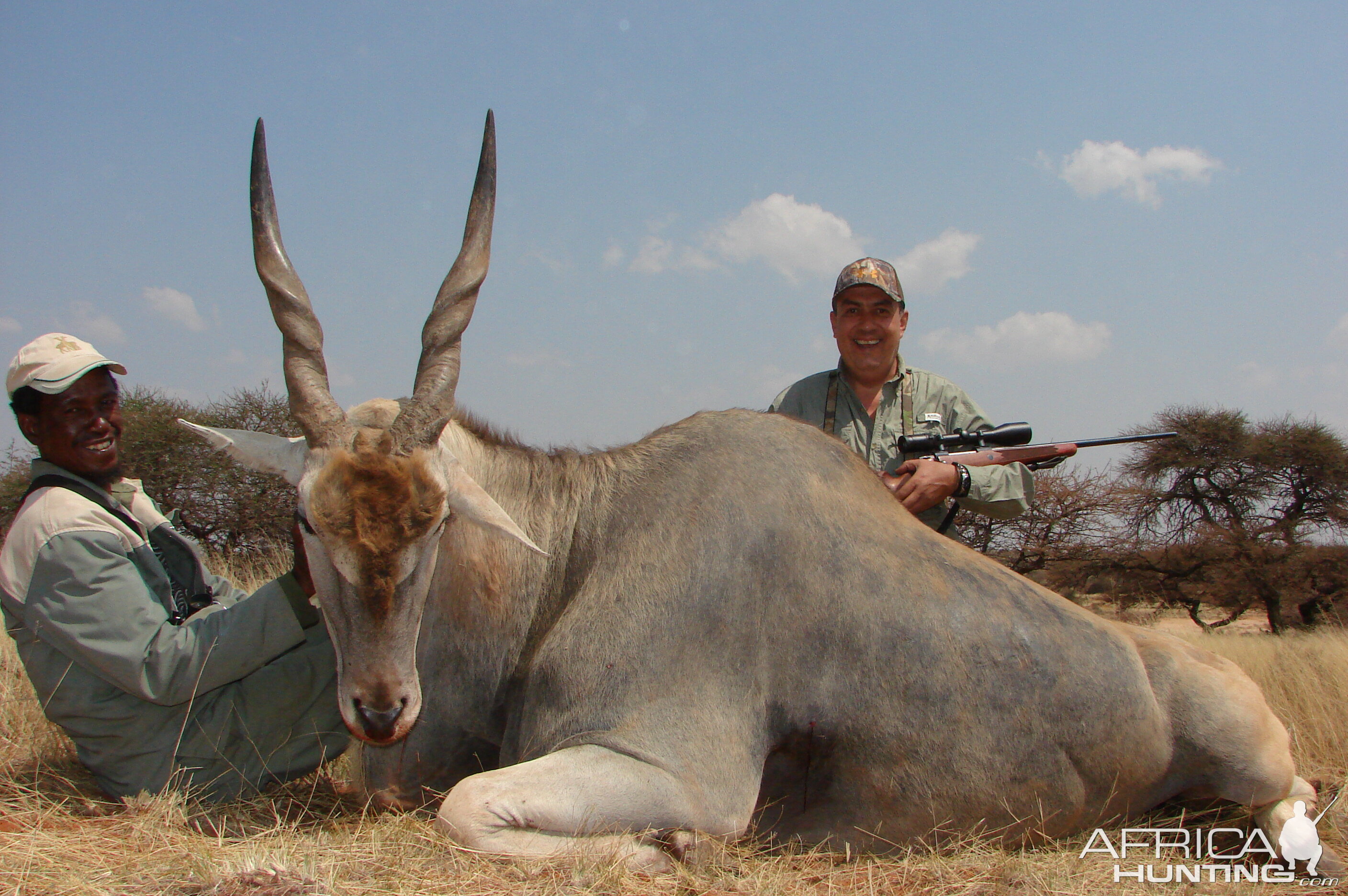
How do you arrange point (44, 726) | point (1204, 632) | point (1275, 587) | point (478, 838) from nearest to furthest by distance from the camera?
point (478, 838)
point (44, 726)
point (1204, 632)
point (1275, 587)

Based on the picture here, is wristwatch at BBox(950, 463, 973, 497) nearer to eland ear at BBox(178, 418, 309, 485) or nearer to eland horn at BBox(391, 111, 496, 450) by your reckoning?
eland horn at BBox(391, 111, 496, 450)

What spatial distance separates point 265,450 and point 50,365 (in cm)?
145

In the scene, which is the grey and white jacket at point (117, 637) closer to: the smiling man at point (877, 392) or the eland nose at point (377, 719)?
the eland nose at point (377, 719)

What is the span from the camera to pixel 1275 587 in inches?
660

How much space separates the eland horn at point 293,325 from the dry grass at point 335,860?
1550 mm

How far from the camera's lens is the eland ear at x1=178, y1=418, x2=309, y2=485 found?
3916mm

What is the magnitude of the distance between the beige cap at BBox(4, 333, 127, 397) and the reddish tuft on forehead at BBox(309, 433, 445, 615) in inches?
70.9

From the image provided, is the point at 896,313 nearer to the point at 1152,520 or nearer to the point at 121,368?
the point at 121,368

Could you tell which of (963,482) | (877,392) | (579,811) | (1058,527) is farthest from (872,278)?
(1058,527)

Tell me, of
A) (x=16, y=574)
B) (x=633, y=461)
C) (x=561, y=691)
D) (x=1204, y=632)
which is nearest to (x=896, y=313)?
(x=633, y=461)

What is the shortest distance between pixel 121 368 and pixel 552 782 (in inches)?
125

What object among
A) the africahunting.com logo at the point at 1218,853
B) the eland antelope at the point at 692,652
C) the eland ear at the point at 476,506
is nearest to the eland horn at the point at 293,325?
the eland antelope at the point at 692,652

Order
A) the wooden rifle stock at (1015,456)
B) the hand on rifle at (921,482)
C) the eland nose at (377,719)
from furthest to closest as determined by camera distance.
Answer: the wooden rifle stock at (1015,456), the hand on rifle at (921,482), the eland nose at (377,719)

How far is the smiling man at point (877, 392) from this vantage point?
22.3 ft
